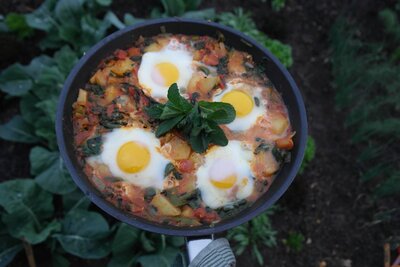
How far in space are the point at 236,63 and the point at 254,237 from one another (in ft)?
4.48

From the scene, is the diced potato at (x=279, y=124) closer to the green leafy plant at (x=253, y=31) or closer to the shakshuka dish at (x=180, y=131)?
the shakshuka dish at (x=180, y=131)

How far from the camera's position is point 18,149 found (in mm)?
3316

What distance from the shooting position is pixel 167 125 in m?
2.03

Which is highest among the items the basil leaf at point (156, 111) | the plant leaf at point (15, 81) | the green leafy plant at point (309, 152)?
the plant leaf at point (15, 81)

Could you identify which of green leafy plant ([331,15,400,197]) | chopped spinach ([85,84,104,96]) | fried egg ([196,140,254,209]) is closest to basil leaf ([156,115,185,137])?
fried egg ([196,140,254,209])

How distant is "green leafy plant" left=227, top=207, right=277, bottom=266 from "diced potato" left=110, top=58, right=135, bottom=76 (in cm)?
145

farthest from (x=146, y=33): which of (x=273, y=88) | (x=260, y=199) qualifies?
(x=260, y=199)

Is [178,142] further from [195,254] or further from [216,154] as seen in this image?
[195,254]

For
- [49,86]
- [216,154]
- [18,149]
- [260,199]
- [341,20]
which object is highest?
[341,20]

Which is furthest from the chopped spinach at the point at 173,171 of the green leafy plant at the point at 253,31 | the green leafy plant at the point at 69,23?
the green leafy plant at the point at 253,31

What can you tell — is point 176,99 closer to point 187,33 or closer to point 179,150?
point 179,150

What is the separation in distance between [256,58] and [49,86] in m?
1.67

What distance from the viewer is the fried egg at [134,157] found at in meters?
2.09

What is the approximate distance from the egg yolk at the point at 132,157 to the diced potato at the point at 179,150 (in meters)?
0.12
